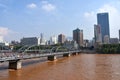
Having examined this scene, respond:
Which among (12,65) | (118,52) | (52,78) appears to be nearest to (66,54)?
(118,52)

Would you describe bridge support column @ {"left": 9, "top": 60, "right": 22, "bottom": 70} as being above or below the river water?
above

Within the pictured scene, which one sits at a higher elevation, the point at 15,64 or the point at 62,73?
the point at 15,64

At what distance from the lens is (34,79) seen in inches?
1419

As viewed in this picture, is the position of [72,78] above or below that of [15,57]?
below

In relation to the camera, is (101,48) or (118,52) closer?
(118,52)

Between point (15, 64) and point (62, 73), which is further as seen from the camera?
point (15, 64)

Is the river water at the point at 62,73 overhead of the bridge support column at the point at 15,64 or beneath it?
beneath

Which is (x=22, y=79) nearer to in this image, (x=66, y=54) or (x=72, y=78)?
(x=72, y=78)

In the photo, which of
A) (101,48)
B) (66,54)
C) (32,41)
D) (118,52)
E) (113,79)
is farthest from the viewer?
(32,41)

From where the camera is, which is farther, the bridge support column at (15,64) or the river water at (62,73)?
the bridge support column at (15,64)

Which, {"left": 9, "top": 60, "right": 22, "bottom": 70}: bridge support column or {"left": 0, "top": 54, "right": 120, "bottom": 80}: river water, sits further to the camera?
{"left": 9, "top": 60, "right": 22, "bottom": 70}: bridge support column

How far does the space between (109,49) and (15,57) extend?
119m

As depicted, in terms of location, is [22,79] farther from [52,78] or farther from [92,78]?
[92,78]

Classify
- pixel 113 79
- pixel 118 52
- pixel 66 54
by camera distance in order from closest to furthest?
pixel 113 79 → pixel 66 54 → pixel 118 52
